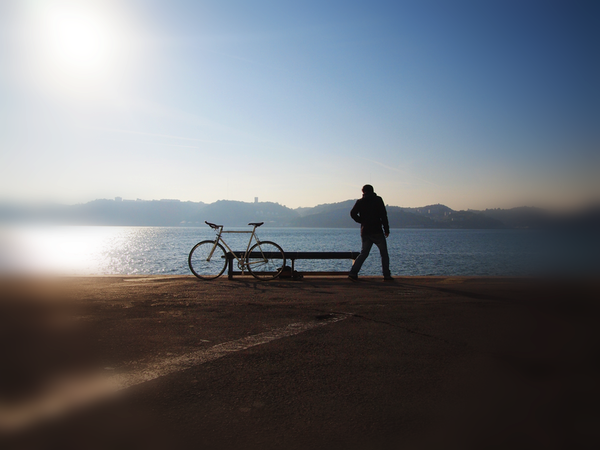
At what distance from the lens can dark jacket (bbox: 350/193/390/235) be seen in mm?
11102

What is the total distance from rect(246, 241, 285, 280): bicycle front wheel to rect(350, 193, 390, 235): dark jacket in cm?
244

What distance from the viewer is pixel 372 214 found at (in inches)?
438

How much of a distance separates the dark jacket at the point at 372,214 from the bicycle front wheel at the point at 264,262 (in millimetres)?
2441

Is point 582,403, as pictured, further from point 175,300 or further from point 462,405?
point 175,300

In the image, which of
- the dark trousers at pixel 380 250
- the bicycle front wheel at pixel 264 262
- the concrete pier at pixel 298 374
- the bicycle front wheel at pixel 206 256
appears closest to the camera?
the concrete pier at pixel 298 374

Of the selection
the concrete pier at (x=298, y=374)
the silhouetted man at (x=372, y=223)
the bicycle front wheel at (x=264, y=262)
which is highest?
the silhouetted man at (x=372, y=223)

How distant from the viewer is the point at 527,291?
892 centimetres

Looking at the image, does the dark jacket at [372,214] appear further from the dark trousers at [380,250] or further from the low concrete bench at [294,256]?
the low concrete bench at [294,256]

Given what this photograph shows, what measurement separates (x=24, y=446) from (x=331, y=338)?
3339 mm

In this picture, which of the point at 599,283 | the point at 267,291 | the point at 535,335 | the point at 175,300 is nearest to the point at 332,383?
the point at 535,335

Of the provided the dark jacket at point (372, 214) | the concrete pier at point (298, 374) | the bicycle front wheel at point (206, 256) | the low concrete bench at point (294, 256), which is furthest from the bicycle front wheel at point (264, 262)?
the concrete pier at point (298, 374)

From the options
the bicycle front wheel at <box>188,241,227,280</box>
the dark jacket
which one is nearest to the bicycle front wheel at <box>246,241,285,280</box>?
the bicycle front wheel at <box>188,241,227,280</box>

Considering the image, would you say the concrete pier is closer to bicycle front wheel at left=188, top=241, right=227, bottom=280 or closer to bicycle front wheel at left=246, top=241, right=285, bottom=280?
bicycle front wheel at left=246, top=241, right=285, bottom=280

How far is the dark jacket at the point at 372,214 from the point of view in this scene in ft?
36.4
